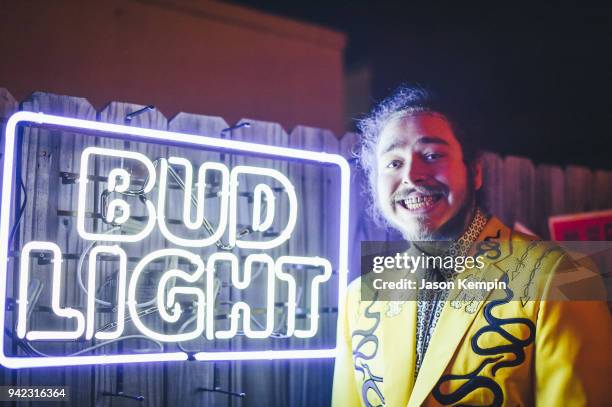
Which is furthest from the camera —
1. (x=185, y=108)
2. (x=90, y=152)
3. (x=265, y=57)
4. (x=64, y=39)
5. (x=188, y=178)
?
(x=265, y=57)

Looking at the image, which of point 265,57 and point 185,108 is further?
point 265,57

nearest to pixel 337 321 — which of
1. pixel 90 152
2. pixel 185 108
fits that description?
pixel 90 152

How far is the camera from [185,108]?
5.83 metres

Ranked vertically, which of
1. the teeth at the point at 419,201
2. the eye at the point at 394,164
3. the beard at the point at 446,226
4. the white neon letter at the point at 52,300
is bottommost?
the white neon letter at the point at 52,300

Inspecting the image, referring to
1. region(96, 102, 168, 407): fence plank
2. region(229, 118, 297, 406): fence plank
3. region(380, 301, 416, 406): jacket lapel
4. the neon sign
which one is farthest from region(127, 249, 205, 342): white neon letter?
region(380, 301, 416, 406): jacket lapel

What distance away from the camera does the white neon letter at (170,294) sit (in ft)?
11.6

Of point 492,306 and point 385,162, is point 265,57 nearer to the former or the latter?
point 385,162

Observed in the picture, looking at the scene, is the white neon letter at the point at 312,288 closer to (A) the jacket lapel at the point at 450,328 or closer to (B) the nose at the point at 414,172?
(A) the jacket lapel at the point at 450,328

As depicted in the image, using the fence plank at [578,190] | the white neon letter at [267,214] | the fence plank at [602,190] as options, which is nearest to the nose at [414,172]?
the white neon letter at [267,214]

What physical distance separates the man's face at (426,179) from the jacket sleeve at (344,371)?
65cm

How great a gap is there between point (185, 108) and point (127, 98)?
0.48m

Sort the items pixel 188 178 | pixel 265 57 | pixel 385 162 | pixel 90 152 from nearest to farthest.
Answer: pixel 90 152 → pixel 188 178 → pixel 385 162 → pixel 265 57

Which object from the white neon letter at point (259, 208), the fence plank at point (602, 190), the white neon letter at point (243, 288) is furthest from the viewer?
the fence plank at point (602, 190)

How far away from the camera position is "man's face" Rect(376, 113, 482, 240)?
4.01m
